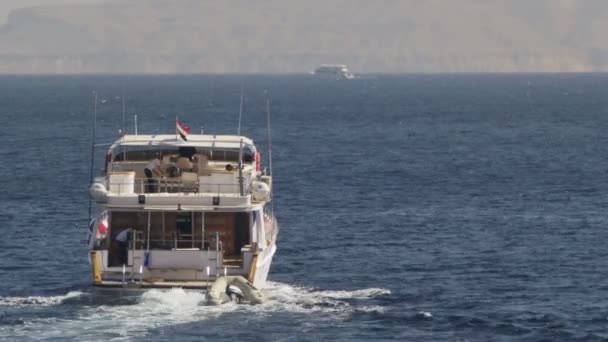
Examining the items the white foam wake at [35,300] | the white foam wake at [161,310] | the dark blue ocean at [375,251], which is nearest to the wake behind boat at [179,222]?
the white foam wake at [161,310]

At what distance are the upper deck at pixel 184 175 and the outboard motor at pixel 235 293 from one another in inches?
130

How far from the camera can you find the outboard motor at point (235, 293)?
53.2m

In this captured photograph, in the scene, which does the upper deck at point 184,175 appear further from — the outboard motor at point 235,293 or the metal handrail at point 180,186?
the outboard motor at point 235,293

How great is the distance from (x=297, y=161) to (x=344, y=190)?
2121cm

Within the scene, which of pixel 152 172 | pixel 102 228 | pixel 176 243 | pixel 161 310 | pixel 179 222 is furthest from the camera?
pixel 152 172

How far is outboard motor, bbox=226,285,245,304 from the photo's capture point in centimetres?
5316

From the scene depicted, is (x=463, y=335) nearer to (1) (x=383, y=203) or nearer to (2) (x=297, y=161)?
(1) (x=383, y=203)

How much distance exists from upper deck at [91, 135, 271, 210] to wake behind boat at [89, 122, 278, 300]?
0.12 feet

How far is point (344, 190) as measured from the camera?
91.5 meters

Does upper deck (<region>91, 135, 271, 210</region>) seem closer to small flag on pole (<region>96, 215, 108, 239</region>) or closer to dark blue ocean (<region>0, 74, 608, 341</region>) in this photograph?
small flag on pole (<region>96, 215, 108, 239</region>)

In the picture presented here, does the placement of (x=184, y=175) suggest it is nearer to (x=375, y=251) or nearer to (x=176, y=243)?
(x=176, y=243)

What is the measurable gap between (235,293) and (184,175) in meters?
6.38

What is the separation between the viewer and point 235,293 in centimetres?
5322

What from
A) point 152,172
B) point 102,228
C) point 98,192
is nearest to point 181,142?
point 152,172
